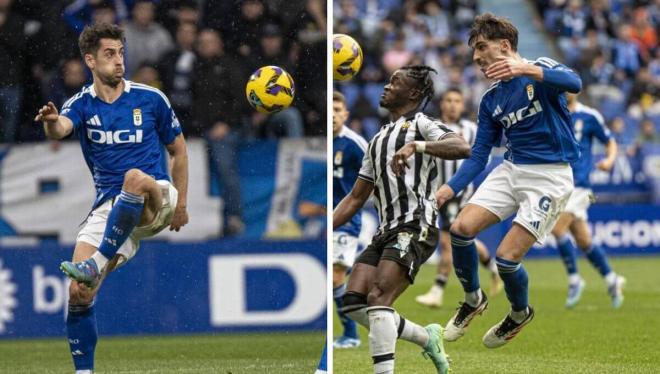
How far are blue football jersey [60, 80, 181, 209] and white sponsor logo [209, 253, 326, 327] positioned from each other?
10.9 ft

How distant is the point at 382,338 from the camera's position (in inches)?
243

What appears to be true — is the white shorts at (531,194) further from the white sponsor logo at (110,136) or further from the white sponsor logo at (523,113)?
the white sponsor logo at (110,136)

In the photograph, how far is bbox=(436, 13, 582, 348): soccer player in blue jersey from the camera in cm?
727

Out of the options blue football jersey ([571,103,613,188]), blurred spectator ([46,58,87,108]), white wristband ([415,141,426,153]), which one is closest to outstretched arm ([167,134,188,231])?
white wristband ([415,141,426,153])

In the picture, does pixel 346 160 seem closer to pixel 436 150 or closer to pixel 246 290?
pixel 246 290

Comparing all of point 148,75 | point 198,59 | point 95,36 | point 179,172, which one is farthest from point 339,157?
point 148,75


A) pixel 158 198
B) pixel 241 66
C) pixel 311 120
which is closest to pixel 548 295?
pixel 311 120

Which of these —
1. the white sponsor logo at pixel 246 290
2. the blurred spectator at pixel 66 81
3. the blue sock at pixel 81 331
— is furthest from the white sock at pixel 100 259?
the white sponsor logo at pixel 246 290

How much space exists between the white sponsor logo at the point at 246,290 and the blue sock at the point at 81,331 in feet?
11.4

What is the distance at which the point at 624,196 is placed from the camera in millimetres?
18562

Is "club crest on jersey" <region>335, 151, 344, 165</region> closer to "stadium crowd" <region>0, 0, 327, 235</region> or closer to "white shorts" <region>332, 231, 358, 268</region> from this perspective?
"white shorts" <region>332, 231, 358, 268</region>

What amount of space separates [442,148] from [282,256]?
4350mm

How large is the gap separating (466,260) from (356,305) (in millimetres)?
1338

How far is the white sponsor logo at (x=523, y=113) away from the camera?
24.0ft
